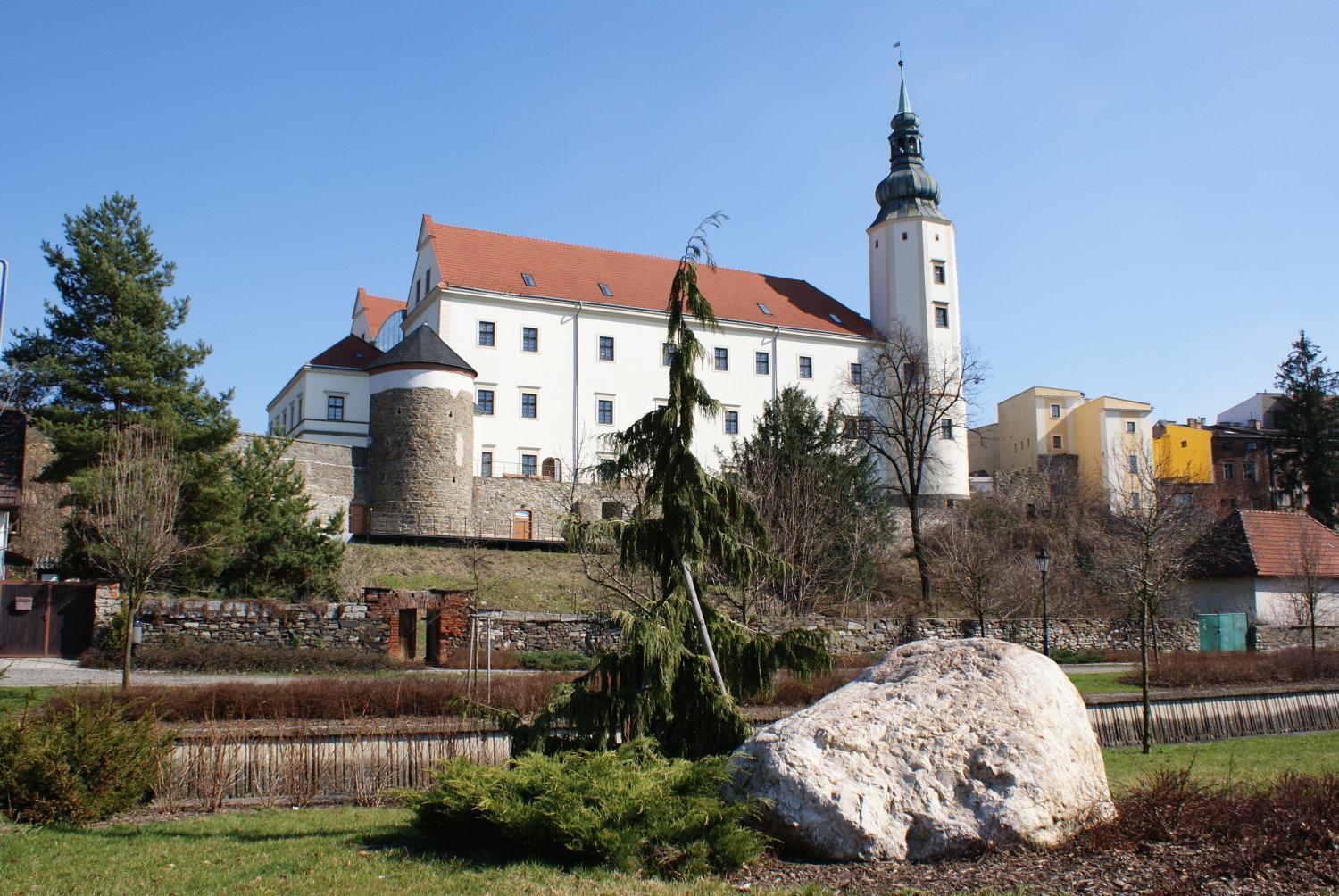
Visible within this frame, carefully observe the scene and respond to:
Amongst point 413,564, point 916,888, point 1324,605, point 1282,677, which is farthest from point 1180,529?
point 916,888

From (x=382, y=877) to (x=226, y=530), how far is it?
22.6 m

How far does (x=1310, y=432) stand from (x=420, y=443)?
4718 centimetres

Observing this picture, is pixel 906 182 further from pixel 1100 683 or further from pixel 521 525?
pixel 1100 683

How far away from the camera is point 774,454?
1433 inches

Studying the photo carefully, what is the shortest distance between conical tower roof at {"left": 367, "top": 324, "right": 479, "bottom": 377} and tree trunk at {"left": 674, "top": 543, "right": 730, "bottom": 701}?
120ft

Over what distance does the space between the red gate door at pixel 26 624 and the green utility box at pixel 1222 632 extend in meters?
31.2

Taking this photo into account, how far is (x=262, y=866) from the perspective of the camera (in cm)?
755

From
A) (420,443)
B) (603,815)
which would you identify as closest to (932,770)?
(603,815)

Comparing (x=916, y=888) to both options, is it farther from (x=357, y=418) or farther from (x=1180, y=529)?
(x=357, y=418)

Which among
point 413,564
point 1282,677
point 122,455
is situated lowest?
point 1282,677

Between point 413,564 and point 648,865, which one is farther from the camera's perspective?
point 413,564

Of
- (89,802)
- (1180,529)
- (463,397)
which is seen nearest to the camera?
(89,802)

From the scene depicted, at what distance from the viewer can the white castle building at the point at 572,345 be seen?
46.2 meters

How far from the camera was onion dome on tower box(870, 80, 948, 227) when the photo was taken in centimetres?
6150
